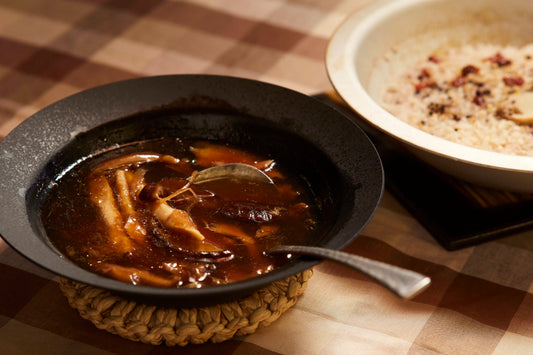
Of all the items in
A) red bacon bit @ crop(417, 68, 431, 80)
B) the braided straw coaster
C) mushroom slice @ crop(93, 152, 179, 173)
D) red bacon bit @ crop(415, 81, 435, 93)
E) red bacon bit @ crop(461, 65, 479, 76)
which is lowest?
red bacon bit @ crop(461, 65, 479, 76)

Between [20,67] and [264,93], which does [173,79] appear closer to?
[264,93]

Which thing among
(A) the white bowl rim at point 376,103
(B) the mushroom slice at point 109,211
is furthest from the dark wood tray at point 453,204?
(B) the mushroom slice at point 109,211

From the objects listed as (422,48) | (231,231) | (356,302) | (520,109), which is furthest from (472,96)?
(231,231)

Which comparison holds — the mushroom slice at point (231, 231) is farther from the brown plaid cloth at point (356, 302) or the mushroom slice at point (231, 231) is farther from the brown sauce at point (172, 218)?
the brown plaid cloth at point (356, 302)

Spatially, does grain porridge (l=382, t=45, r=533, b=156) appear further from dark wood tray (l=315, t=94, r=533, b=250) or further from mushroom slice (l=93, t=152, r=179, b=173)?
mushroom slice (l=93, t=152, r=179, b=173)

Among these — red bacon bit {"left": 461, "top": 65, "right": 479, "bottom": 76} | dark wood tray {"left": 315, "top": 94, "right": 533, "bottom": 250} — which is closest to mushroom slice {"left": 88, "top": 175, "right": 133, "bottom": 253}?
dark wood tray {"left": 315, "top": 94, "right": 533, "bottom": 250}

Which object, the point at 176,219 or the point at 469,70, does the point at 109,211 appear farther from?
the point at 469,70
